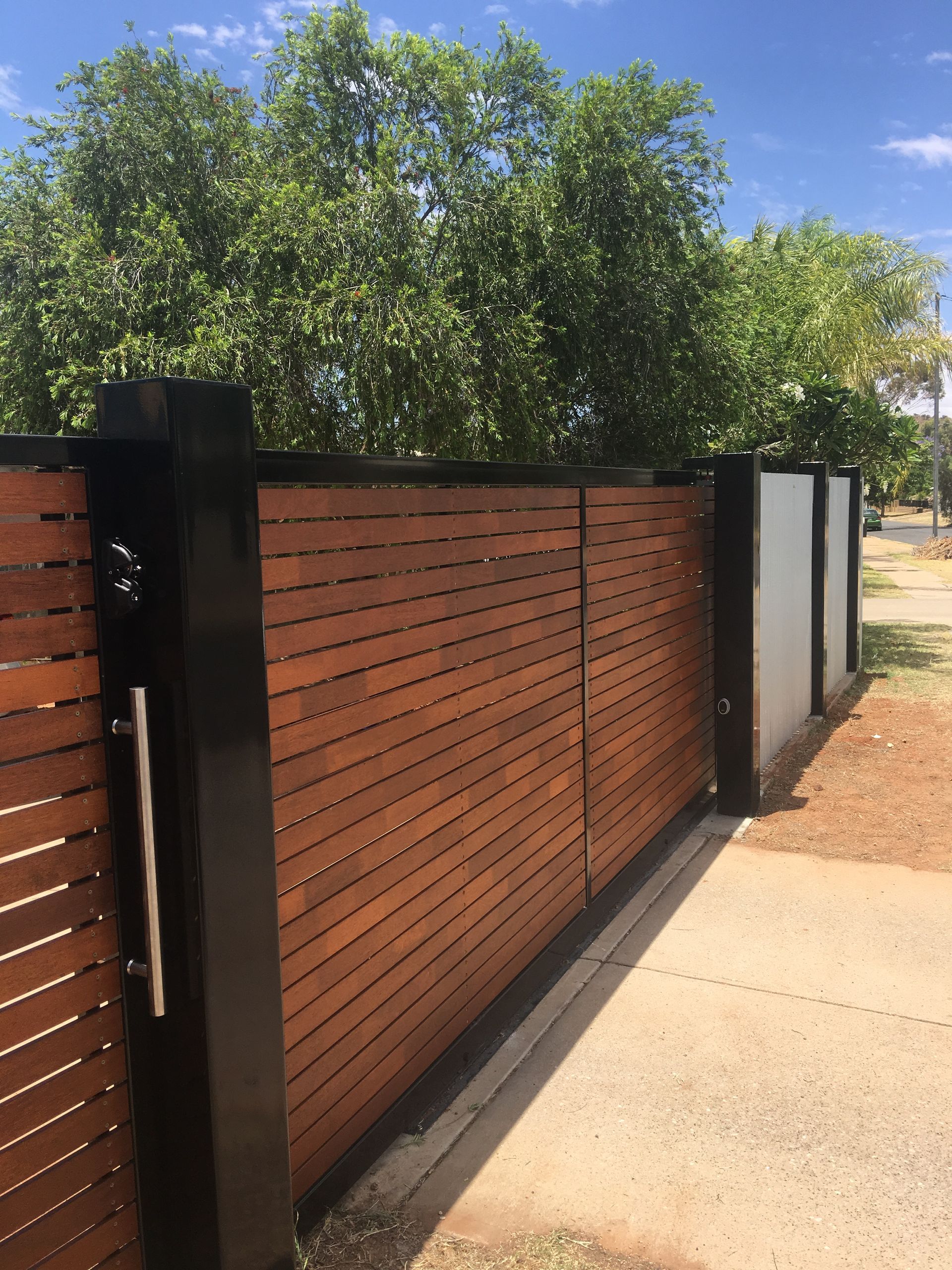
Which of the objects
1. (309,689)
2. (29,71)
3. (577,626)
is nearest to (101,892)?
(309,689)

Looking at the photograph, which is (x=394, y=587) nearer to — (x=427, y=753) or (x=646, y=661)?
(x=427, y=753)

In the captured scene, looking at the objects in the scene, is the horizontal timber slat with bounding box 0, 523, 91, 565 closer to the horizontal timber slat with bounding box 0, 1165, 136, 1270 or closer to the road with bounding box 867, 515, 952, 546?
the horizontal timber slat with bounding box 0, 1165, 136, 1270

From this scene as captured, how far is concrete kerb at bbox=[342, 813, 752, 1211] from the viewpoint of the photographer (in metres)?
2.81

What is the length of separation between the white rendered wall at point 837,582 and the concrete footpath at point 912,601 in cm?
638

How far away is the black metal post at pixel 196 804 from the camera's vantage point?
6.20 feet

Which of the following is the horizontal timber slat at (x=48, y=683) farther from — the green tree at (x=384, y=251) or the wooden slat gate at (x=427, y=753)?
the green tree at (x=384, y=251)

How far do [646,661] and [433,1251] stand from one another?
124 inches

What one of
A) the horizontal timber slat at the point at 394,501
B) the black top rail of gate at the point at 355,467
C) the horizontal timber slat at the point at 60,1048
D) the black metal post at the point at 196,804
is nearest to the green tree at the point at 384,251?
the black top rail of gate at the point at 355,467

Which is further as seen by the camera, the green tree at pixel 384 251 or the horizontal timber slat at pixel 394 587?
the green tree at pixel 384 251

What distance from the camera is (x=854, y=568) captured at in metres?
10.8

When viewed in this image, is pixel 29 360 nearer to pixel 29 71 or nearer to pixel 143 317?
pixel 143 317

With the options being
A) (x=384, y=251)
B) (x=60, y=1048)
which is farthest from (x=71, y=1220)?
(x=384, y=251)

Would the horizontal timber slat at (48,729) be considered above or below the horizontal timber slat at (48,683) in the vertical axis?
below

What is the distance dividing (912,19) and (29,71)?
61832 mm
